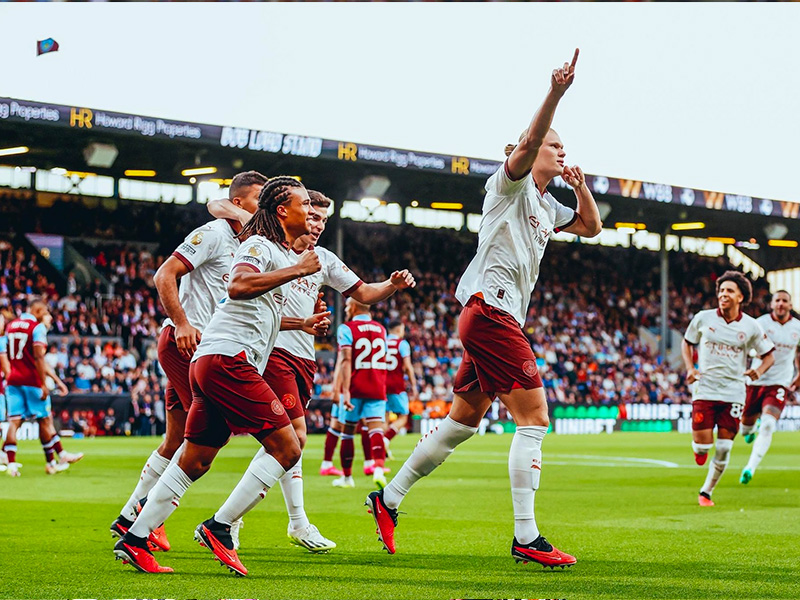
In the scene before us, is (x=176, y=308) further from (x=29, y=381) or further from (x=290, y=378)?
(x=29, y=381)

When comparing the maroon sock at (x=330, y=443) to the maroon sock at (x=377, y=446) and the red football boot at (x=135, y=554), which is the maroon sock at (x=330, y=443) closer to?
the maroon sock at (x=377, y=446)

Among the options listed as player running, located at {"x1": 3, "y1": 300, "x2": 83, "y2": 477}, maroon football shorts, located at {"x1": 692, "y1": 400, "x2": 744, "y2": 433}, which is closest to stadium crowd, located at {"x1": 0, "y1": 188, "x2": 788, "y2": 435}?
player running, located at {"x1": 3, "y1": 300, "x2": 83, "y2": 477}

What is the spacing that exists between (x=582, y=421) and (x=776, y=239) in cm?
2062

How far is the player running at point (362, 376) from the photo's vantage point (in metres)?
14.1

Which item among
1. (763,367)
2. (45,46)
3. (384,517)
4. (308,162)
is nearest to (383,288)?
(384,517)

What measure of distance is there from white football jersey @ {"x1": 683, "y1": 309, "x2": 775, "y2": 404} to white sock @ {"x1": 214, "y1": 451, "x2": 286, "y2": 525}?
6.17 metres

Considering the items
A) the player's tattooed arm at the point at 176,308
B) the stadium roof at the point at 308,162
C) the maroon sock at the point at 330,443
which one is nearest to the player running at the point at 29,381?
the maroon sock at the point at 330,443

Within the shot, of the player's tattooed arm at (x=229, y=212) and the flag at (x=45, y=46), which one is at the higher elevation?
the flag at (x=45, y=46)

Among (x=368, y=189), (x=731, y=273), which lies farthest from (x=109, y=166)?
(x=731, y=273)

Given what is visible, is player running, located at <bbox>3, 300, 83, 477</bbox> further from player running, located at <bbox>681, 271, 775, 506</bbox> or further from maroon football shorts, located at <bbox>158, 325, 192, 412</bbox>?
player running, located at <bbox>681, 271, 775, 506</bbox>

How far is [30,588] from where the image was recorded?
5.98 m

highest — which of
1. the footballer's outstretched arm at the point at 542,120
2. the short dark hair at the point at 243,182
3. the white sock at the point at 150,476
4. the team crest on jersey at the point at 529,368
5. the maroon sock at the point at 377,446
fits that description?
the footballer's outstretched arm at the point at 542,120

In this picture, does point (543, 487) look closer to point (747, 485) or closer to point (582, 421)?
point (747, 485)

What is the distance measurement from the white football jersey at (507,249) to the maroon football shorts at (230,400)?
146 cm
